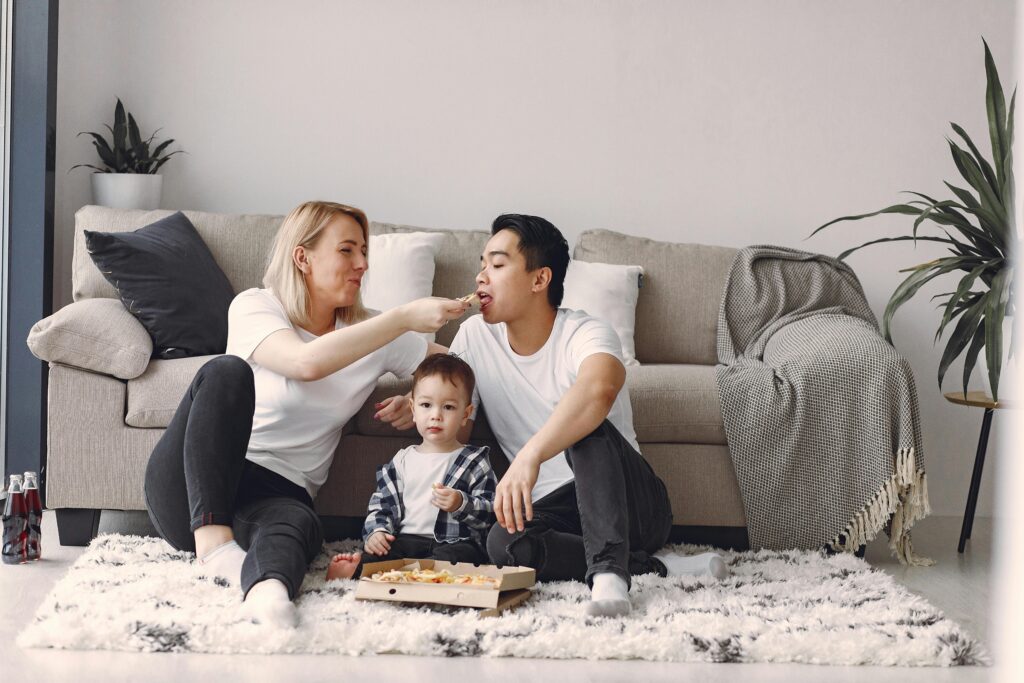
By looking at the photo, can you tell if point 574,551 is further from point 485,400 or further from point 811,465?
point 811,465

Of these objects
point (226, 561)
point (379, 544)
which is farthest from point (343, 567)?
point (226, 561)

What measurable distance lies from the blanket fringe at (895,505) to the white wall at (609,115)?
118cm

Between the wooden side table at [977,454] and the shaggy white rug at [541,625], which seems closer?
the shaggy white rug at [541,625]

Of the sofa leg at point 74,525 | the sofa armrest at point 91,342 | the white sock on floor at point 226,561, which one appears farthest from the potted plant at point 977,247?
the sofa leg at point 74,525

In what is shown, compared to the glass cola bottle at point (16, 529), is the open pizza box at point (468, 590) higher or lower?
higher

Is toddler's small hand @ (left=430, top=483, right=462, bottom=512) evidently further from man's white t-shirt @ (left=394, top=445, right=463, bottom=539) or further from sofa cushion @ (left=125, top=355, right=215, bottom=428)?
sofa cushion @ (left=125, top=355, right=215, bottom=428)

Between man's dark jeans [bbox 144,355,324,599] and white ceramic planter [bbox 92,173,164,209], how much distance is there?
1.45 metres

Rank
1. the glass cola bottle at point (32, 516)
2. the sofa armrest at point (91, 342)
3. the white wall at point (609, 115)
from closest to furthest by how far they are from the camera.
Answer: the glass cola bottle at point (32, 516) → the sofa armrest at point (91, 342) → the white wall at point (609, 115)

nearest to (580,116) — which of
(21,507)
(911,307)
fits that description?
(911,307)

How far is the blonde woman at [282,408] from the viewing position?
1.96 metres

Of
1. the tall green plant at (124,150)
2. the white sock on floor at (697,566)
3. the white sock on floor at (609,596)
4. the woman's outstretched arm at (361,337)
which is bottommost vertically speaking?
the white sock on floor at (697,566)

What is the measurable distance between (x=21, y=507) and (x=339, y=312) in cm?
83

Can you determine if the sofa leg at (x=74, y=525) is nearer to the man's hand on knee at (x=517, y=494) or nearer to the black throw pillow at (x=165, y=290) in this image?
the black throw pillow at (x=165, y=290)

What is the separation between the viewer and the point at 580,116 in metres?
3.60
